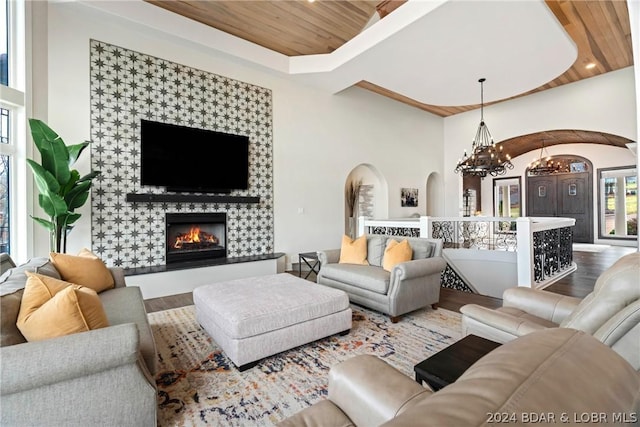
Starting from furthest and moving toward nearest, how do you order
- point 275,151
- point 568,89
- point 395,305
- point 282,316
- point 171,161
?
point 568,89
point 275,151
point 171,161
point 395,305
point 282,316

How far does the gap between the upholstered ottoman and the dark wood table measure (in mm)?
1141

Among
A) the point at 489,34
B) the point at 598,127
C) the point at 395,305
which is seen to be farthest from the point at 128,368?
the point at 598,127

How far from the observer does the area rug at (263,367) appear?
178cm

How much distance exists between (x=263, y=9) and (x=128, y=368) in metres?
4.47

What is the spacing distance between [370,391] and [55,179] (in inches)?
150

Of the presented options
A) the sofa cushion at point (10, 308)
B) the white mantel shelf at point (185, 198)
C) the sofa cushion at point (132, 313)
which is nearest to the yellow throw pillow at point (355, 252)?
the white mantel shelf at point (185, 198)

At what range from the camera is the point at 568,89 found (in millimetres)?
6340

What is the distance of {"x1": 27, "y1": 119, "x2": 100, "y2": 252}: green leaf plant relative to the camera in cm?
312

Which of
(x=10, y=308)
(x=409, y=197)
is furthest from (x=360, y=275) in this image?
(x=409, y=197)

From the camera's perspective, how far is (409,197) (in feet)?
25.9

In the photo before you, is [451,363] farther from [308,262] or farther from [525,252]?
[308,262]

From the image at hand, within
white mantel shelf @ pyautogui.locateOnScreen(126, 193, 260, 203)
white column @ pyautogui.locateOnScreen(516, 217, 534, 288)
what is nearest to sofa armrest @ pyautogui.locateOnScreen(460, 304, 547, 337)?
white column @ pyautogui.locateOnScreen(516, 217, 534, 288)

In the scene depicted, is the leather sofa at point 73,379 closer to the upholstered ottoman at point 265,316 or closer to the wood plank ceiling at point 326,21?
the upholstered ottoman at point 265,316

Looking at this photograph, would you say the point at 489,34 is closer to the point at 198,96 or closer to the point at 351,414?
the point at 198,96
